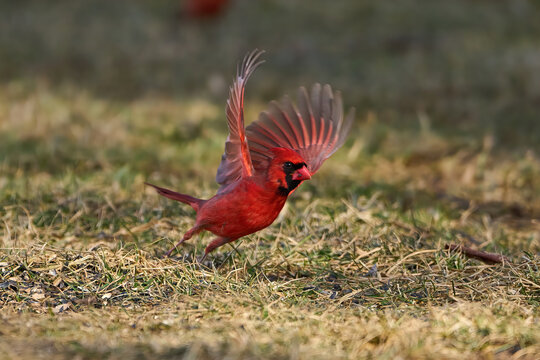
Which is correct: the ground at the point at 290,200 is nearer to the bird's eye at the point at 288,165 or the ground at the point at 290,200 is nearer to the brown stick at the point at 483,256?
the brown stick at the point at 483,256

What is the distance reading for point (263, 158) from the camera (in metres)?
3.21

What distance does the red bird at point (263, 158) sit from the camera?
2979mm

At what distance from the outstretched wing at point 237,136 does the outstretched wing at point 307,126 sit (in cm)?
14

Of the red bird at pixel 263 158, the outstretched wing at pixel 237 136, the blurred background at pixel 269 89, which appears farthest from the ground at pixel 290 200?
the outstretched wing at pixel 237 136

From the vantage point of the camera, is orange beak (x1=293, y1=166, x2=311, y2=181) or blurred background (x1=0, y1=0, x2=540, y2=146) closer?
orange beak (x1=293, y1=166, x2=311, y2=181)

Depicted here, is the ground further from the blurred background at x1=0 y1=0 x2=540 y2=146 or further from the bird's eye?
the bird's eye

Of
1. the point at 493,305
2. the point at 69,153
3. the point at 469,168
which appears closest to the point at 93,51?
the point at 69,153

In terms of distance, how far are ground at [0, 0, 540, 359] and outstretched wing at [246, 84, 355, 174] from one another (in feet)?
1.34

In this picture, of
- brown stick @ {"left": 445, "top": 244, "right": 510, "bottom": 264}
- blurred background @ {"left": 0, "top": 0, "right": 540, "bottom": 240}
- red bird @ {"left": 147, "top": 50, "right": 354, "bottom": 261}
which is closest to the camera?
red bird @ {"left": 147, "top": 50, "right": 354, "bottom": 261}

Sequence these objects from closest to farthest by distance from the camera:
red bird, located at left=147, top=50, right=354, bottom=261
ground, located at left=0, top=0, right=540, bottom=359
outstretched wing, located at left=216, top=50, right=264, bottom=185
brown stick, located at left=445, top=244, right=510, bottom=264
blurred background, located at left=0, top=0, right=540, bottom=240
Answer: ground, located at left=0, top=0, right=540, bottom=359 → outstretched wing, located at left=216, top=50, right=264, bottom=185 → red bird, located at left=147, top=50, right=354, bottom=261 → brown stick, located at left=445, top=244, right=510, bottom=264 → blurred background, located at left=0, top=0, right=540, bottom=240

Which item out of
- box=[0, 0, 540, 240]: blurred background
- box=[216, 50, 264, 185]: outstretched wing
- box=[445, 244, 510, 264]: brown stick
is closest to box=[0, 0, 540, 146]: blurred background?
box=[0, 0, 540, 240]: blurred background

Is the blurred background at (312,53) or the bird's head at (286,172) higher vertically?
the blurred background at (312,53)

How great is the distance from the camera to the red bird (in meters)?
2.98

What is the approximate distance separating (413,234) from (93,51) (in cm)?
516
